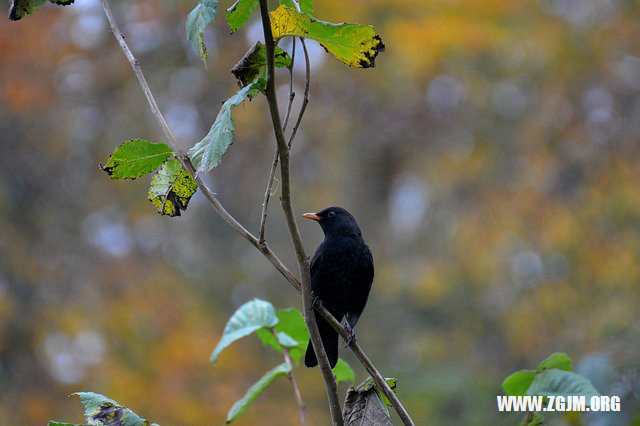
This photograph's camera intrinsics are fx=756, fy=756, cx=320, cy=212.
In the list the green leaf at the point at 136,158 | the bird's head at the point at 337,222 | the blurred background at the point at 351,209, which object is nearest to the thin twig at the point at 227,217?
the green leaf at the point at 136,158

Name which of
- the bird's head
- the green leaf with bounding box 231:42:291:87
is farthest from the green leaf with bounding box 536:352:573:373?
the bird's head

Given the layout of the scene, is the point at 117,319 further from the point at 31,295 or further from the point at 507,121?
the point at 507,121

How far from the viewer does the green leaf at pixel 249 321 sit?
2.00m

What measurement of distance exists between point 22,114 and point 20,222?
1204 mm

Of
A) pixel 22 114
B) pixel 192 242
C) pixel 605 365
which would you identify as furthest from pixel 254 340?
pixel 605 365

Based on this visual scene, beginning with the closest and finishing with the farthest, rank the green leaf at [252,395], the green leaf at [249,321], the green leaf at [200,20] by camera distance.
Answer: the green leaf at [200,20] → the green leaf at [252,395] → the green leaf at [249,321]

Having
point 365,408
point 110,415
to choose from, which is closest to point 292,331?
point 365,408

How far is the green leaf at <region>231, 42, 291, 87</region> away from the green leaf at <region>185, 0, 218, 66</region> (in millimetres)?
84

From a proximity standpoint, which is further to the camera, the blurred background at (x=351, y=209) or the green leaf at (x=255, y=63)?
the blurred background at (x=351, y=209)

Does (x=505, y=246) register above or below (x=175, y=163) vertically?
above

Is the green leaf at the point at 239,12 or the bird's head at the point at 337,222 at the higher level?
the bird's head at the point at 337,222

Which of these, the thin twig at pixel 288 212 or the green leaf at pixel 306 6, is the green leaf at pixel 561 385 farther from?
the green leaf at pixel 306 6

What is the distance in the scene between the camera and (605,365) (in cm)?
252

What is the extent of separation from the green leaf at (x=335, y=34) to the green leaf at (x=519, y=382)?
809mm
